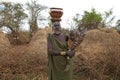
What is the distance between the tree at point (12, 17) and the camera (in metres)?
11.6

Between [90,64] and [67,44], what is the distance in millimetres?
3296

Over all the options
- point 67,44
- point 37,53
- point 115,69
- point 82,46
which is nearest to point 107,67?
point 115,69

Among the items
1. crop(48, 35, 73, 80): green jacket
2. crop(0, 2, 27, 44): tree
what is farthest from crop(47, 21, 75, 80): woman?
crop(0, 2, 27, 44): tree

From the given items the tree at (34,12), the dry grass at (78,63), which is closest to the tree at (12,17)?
the tree at (34,12)

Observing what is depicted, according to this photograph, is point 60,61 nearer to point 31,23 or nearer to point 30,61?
point 30,61

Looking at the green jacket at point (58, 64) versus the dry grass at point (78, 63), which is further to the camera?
the dry grass at point (78, 63)

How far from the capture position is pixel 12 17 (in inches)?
494

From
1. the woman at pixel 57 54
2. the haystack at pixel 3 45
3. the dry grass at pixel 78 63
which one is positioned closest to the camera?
the woman at pixel 57 54

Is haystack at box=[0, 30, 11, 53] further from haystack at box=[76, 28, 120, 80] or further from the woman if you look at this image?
the woman

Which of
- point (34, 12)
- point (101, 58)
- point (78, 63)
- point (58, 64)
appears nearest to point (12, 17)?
point (34, 12)

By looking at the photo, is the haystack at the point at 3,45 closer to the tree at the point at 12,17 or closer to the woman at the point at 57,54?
the tree at the point at 12,17

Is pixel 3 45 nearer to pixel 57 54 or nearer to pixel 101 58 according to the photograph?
pixel 101 58

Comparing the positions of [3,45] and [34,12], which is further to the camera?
[34,12]

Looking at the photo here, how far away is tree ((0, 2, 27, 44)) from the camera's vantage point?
1158 cm
